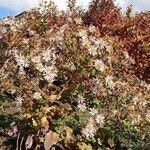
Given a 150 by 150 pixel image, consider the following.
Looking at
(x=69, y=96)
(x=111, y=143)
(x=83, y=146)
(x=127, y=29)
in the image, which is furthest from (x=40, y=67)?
(x=127, y=29)

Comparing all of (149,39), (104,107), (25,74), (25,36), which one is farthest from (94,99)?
(149,39)

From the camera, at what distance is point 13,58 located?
10.4 m

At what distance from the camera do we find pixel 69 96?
9281 mm

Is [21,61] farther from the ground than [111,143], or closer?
farther from the ground

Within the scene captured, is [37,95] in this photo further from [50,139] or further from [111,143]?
[111,143]

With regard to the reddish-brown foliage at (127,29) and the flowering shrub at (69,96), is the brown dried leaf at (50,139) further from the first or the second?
the reddish-brown foliage at (127,29)

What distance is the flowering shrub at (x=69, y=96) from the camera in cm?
862

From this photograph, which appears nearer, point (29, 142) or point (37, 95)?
point (29, 142)

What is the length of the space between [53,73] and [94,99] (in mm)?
1474

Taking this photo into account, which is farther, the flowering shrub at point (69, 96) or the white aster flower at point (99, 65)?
the white aster flower at point (99, 65)

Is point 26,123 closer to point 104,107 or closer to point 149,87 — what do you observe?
point 104,107

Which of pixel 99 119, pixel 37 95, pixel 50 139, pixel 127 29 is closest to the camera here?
pixel 50 139

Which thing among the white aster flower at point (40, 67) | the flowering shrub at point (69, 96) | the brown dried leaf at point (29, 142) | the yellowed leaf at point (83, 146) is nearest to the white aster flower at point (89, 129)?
the flowering shrub at point (69, 96)

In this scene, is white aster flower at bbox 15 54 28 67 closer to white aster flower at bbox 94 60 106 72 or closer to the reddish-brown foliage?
white aster flower at bbox 94 60 106 72
